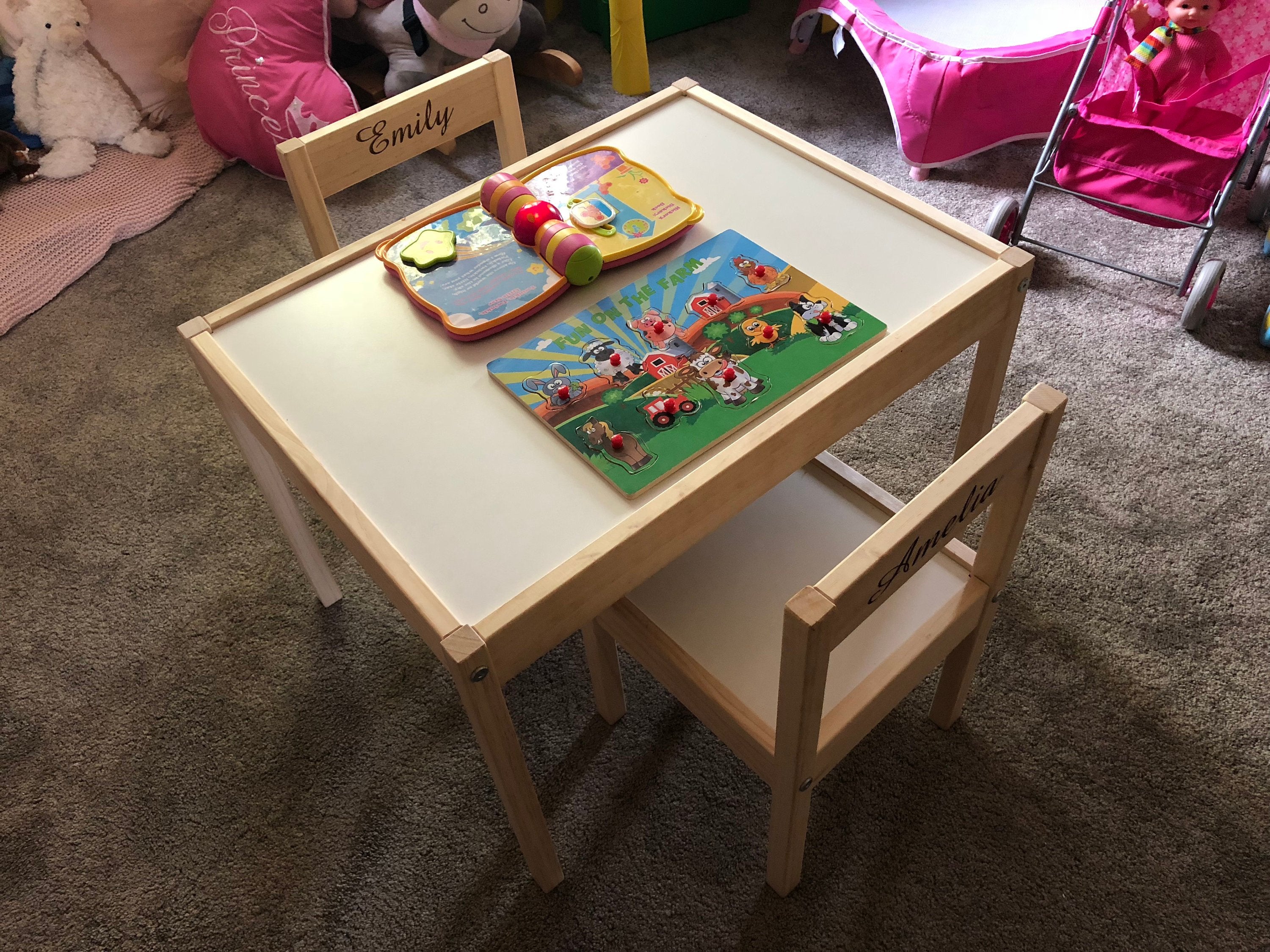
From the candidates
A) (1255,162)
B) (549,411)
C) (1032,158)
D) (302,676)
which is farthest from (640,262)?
(1255,162)

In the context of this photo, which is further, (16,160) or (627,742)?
(16,160)

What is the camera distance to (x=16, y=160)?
2.38 m

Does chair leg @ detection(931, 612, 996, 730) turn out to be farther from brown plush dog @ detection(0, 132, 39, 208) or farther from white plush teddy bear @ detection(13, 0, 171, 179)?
brown plush dog @ detection(0, 132, 39, 208)

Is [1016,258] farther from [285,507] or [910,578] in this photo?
[285,507]

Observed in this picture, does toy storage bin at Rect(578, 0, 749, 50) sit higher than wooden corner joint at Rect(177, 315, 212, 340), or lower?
lower

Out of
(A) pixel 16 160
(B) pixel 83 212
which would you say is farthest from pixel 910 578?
(A) pixel 16 160

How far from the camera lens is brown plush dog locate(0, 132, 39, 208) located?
7.72ft

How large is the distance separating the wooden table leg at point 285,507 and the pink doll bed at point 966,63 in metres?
1.57

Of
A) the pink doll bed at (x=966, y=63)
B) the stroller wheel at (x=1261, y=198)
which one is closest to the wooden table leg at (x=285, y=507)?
the pink doll bed at (x=966, y=63)

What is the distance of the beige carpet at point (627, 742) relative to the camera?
127 centimetres

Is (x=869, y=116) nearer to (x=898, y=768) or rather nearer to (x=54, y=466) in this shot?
(x=898, y=768)

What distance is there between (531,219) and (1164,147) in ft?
4.26

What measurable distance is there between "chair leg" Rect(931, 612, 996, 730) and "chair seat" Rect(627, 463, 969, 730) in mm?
107

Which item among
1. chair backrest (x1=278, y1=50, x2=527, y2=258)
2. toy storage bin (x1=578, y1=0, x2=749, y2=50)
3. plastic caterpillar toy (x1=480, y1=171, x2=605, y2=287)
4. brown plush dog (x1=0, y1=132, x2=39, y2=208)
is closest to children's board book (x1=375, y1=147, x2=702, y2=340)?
plastic caterpillar toy (x1=480, y1=171, x2=605, y2=287)
